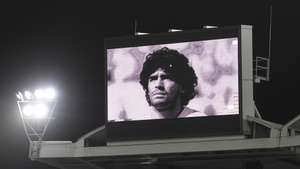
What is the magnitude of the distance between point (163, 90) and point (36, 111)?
151 inches

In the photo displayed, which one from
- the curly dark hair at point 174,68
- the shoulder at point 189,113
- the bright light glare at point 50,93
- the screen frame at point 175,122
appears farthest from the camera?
the bright light glare at point 50,93

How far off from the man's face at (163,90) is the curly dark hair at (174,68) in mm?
109

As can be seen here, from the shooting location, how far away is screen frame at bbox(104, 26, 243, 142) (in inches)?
741

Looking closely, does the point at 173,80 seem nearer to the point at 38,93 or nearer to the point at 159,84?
the point at 159,84

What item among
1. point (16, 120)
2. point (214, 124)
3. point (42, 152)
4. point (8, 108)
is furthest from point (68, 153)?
point (16, 120)

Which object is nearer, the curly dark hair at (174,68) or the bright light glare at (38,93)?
the curly dark hair at (174,68)

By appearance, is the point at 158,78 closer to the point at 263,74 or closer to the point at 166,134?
the point at 166,134

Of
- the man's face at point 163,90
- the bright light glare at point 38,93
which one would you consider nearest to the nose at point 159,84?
the man's face at point 163,90

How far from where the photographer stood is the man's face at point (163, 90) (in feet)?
64.0

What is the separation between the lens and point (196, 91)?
1939 centimetres

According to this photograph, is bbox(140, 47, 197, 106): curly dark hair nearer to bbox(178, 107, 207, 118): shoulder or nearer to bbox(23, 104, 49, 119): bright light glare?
bbox(178, 107, 207, 118): shoulder

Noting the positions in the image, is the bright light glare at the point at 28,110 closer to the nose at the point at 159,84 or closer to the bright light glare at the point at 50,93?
the bright light glare at the point at 50,93

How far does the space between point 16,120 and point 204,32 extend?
1893cm

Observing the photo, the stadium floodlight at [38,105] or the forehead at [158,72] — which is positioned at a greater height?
the forehead at [158,72]
